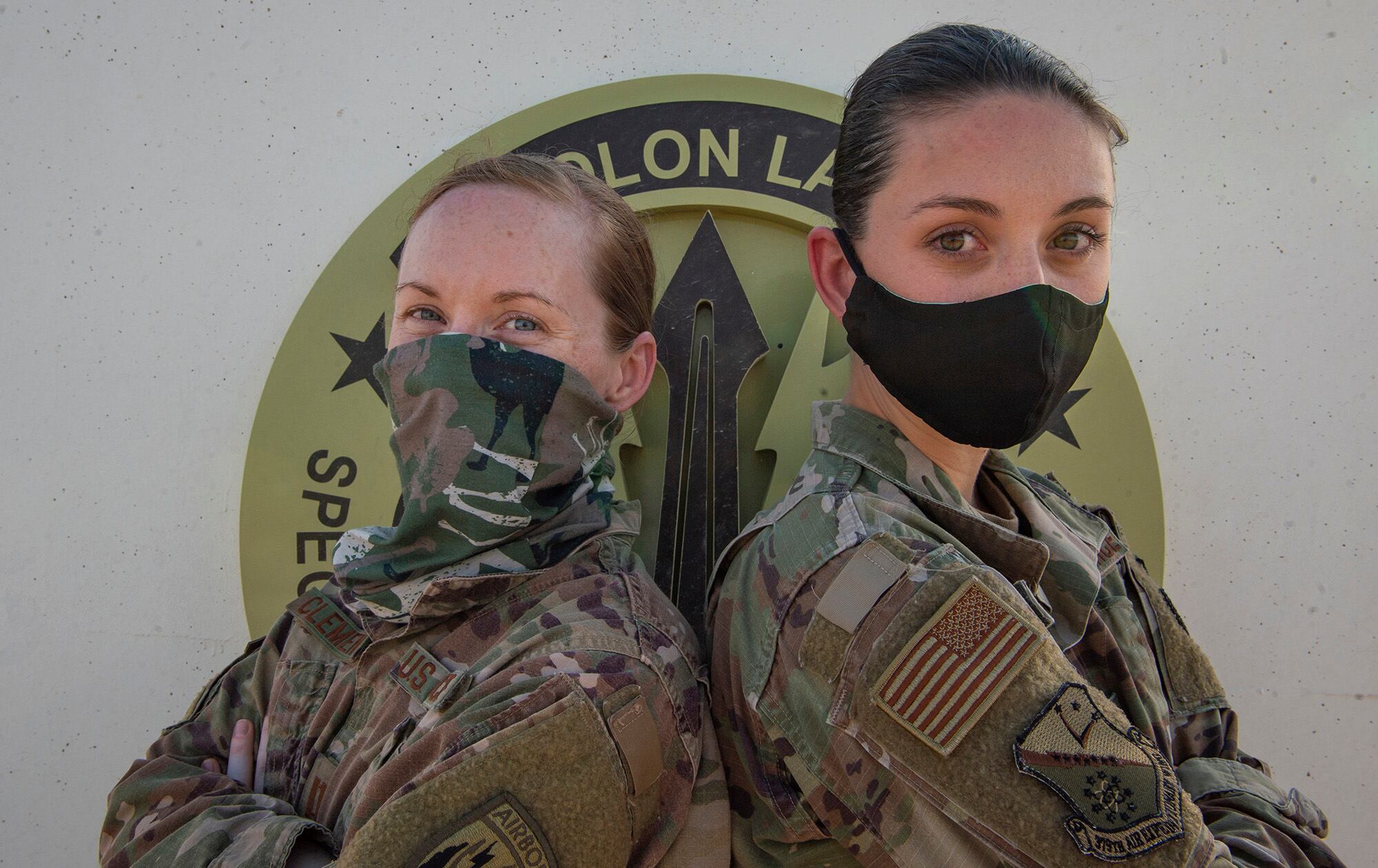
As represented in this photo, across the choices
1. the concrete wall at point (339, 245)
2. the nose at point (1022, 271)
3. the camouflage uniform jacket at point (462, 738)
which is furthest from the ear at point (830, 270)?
the concrete wall at point (339, 245)

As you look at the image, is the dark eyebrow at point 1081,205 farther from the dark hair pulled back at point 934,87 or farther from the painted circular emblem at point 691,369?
the painted circular emblem at point 691,369

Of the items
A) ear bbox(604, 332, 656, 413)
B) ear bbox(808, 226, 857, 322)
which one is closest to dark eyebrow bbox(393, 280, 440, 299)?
ear bbox(604, 332, 656, 413)

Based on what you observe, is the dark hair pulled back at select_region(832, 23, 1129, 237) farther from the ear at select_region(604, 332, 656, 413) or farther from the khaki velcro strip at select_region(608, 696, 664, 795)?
the khaki velcro strip at select_region(608, 696, 664, 795)

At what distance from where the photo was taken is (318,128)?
1.86m

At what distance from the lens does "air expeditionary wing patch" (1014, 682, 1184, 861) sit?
841 mm

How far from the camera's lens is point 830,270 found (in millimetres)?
1257

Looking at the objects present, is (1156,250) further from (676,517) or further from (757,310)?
(676,517)

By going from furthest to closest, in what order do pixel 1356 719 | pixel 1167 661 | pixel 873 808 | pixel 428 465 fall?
1. pixel 1356 719
2. pixel 1167 661
3. pixel 428 465
4. pixel 873 808

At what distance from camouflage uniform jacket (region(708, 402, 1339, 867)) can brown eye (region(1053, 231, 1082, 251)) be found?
31 centimetres

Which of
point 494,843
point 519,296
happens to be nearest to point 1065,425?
point 519,296

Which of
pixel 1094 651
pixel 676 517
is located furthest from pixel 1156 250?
pixel 676 517

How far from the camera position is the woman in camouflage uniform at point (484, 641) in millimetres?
921

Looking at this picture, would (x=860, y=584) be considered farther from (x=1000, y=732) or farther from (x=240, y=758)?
(x=240, y=758)

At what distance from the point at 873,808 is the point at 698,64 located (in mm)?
1425
